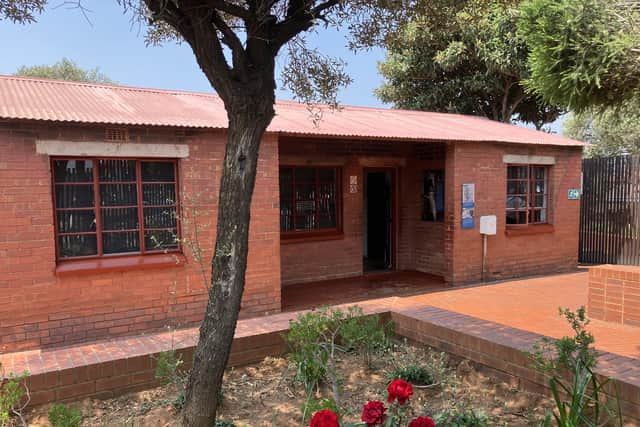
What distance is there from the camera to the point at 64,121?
548 cm

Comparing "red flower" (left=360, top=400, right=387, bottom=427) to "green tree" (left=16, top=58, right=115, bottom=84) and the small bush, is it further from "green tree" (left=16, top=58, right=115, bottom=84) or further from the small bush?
"green tree" (left=16, top=58, right=115, bottom=84)

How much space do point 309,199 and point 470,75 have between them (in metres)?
9.78

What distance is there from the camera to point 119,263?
20.5 ft

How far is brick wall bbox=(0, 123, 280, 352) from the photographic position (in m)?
5.55

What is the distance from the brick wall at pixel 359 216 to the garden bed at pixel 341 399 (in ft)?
17.2

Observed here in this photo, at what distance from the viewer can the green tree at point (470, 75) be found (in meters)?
14.3

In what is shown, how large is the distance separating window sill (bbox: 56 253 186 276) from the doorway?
5.28 metres

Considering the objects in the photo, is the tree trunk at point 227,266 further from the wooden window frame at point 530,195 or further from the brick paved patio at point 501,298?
the wooden window frame at point 530,195

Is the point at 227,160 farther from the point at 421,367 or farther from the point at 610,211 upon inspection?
the point at 610,211

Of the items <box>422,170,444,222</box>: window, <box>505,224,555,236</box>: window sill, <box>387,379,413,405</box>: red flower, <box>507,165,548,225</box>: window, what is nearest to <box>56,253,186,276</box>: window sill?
<box>387,379,413,405</box>: red flower

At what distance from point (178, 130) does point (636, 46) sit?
5.86 meters

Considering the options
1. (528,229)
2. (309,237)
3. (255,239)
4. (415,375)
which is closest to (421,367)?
(415,375)

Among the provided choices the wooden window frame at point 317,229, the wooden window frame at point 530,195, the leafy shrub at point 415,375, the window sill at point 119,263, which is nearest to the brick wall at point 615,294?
the leafy shrub at point 415,375

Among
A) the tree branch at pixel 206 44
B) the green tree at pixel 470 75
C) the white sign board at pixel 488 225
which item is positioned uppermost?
the green tree at pixel 470 75
